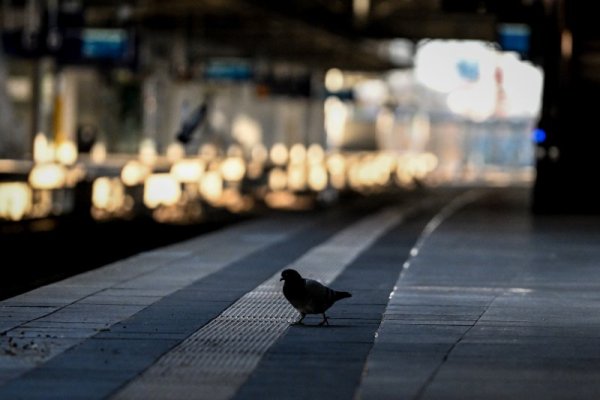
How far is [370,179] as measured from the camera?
5672 centimetres

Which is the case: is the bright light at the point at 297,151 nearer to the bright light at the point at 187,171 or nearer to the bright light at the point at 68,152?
the bright light at the point at 68,152

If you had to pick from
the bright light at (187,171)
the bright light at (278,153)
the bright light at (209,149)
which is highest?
the bright light at (187,171)

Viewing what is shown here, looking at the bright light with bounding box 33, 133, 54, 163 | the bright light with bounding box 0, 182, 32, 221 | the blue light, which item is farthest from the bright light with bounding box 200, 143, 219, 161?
the bright light with bounding box 0, 182, 32, 221

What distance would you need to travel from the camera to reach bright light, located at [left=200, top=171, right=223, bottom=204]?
130ft

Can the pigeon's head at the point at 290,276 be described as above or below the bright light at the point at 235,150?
above

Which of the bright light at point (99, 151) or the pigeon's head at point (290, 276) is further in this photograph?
the bright light at point (99, 151)

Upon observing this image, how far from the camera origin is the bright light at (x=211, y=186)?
39.7 metres

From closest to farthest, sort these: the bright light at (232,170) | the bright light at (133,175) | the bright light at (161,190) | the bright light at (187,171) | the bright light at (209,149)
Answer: the bright light at (133,175), the bright light at (161,190), the bright light at (187,171), the bright light at (232,170), the bright light at (209,149)

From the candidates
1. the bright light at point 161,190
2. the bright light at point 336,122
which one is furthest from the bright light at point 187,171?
the bright light at point 336,122

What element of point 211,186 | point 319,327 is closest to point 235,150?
point 211,186

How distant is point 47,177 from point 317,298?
725 inches

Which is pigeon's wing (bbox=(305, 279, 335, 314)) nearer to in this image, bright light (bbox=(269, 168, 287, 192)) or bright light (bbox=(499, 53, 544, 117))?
bright light (bbox=(269, 168, 287, 192))

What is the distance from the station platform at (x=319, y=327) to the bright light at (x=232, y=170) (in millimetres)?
17391

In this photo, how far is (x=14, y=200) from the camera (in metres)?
29.2
